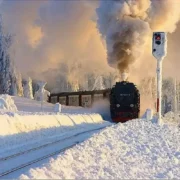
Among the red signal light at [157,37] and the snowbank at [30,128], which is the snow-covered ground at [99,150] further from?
the red signal light at [157,37]

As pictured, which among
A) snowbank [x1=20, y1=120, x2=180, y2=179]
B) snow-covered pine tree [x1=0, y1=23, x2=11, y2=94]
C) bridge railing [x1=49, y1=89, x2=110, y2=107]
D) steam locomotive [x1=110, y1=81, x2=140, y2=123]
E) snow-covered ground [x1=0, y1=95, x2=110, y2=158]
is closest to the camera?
snowbank [x1=20, y1=120, x2=180, y2=179]

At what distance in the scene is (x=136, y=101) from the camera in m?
34.8

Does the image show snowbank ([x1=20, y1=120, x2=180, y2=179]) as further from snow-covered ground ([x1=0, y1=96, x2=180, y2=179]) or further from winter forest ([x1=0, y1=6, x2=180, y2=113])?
winter forest ([x1=0, y1=6, x2=180, y2=113])

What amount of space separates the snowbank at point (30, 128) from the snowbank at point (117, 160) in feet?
11.9

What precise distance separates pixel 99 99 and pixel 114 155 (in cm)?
3329

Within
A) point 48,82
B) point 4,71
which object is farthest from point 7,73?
point 48,82

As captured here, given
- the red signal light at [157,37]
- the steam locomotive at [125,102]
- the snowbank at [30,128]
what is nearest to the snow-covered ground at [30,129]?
the snowbank at [30,128]

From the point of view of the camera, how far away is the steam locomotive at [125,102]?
34.7 meters

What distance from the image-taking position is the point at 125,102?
34.7 m

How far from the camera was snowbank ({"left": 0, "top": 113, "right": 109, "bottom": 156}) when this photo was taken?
17891 mm

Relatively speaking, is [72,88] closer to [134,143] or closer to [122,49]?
[122,49]

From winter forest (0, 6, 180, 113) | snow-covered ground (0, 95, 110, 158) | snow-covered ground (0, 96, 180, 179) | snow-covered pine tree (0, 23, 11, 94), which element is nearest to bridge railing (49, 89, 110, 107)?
winter forest (0, 6, 180, 113)

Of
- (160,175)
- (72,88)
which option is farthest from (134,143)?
(72,88)

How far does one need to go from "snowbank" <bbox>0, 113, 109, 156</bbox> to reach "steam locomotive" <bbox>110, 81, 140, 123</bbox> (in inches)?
228
